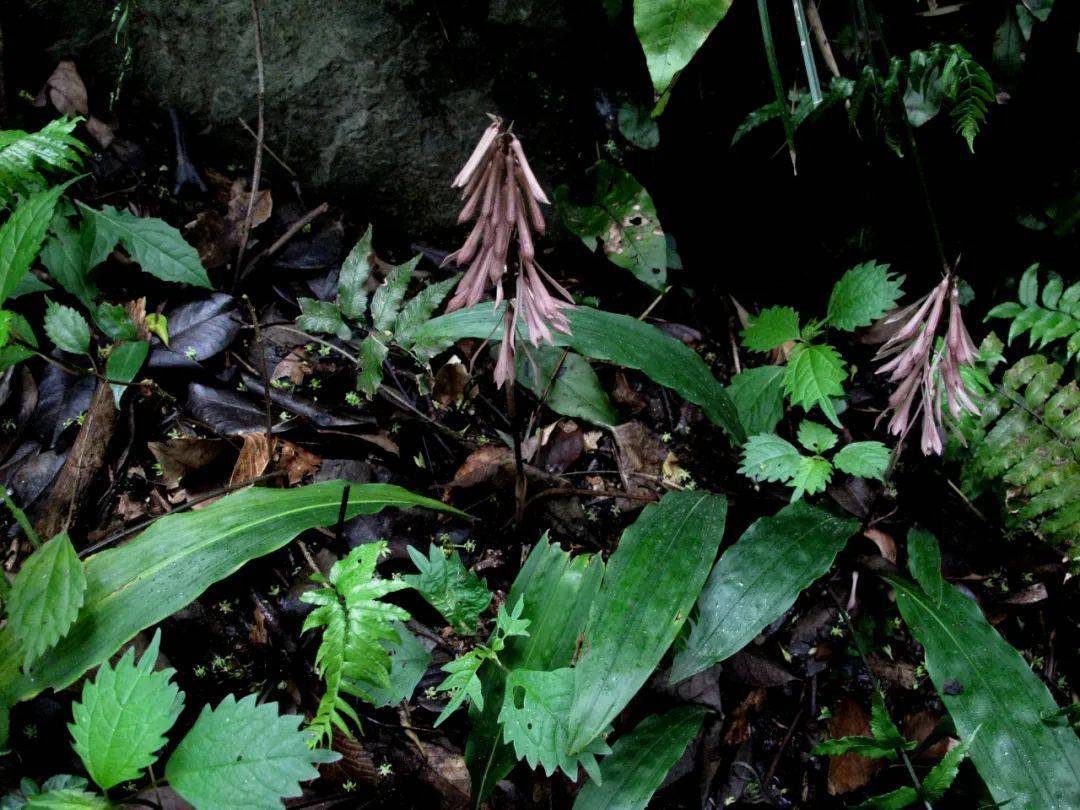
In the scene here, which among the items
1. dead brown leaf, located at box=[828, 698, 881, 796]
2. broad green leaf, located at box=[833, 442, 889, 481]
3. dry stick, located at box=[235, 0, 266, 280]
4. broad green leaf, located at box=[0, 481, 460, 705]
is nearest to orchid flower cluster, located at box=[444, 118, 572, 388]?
broad green leaf, located at box=[0, 481, 460, 705]

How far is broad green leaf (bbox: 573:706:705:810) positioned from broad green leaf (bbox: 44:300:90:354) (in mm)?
1748

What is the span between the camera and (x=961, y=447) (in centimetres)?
223

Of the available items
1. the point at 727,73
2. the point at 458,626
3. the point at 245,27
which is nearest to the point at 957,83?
the point at 727,73

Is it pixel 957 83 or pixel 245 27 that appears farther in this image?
pixel 245 27

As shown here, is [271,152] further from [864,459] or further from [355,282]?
[864,459]

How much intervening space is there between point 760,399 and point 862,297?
1.43 feet

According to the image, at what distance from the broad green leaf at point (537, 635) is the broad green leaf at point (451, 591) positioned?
11 centimetres

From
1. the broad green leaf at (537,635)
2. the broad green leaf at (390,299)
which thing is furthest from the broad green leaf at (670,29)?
the broad green leaf at (537,635)

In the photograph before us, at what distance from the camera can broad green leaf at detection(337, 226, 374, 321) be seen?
214cm

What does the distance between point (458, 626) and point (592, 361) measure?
1129 mm

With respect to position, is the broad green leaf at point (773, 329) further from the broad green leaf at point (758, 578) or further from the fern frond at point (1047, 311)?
the fern frond at point (1047, 311)

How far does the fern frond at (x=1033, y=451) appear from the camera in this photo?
2.06 metres

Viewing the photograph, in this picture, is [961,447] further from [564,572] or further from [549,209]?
[549,209]

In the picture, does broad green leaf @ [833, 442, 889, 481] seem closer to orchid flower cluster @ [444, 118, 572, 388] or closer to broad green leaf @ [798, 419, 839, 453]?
broad green leaf @ [798, 419, 839, 453]
